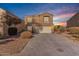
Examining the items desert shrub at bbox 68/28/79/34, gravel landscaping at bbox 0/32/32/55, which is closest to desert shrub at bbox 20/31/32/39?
gravel landscaping at bbox 0/32/32/55

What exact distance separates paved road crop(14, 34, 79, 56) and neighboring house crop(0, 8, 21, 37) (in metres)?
0.26

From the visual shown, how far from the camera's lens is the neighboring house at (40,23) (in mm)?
2414

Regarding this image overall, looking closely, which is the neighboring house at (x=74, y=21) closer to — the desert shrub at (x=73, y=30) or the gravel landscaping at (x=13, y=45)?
the desert shrub at (x=73, y=30)

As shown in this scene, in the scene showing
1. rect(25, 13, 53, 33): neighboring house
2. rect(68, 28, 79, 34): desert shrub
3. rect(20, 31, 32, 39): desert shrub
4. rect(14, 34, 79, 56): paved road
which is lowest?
rect(14, 34, 79, 56): paved road

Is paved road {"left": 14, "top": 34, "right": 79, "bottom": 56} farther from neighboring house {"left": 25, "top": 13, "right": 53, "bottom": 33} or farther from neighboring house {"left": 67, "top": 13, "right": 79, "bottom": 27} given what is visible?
neighboring house {"left": 67, "top": 13, "right": 79, "bottom": 27}

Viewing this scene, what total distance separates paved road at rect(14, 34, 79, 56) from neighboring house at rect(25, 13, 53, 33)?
0.30ft

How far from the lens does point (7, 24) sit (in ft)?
7.81

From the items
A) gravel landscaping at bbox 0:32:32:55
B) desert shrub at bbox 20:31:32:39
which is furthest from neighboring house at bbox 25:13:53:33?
gravel landscaping at bbox 0:32:32:55

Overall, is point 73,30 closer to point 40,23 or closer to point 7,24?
point 40,23

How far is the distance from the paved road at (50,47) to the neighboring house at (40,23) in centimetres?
9

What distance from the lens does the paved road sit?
2350mm

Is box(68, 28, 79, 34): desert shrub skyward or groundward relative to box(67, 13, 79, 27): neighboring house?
groundward

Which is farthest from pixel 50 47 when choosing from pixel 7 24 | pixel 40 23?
pixel 7 24

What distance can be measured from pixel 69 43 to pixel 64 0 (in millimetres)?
549
